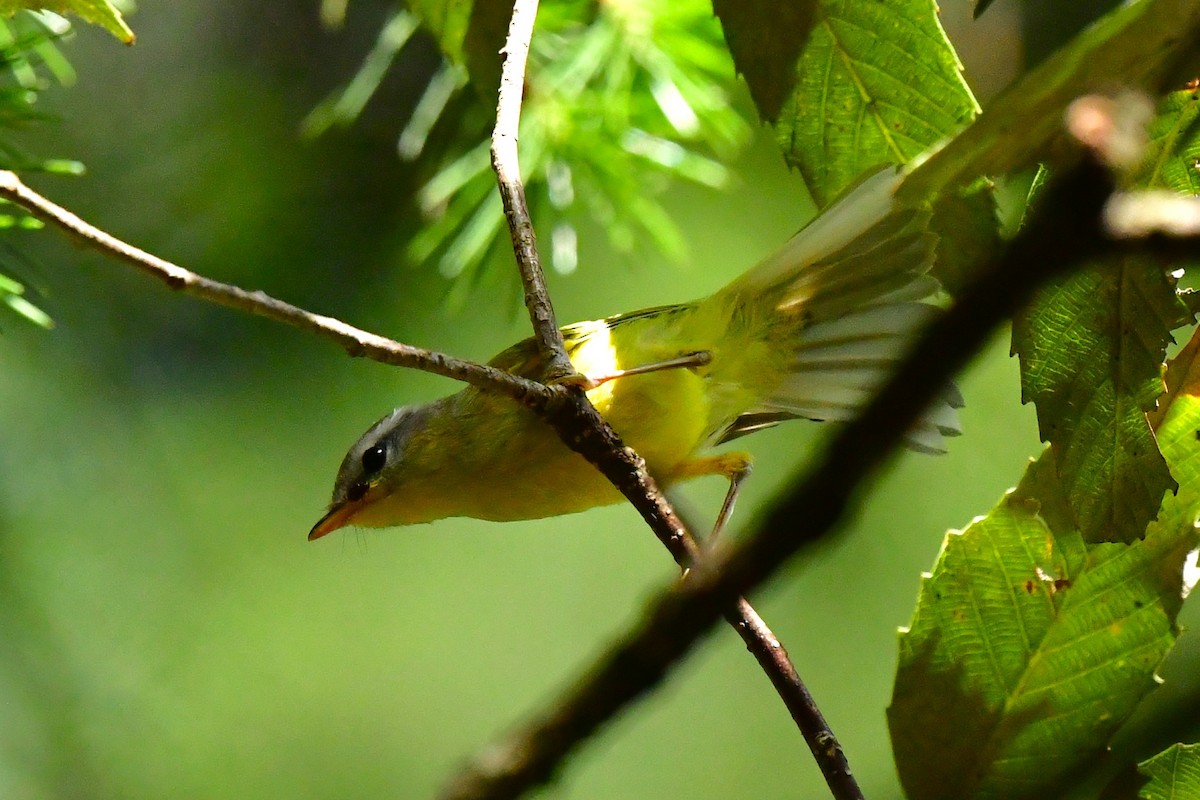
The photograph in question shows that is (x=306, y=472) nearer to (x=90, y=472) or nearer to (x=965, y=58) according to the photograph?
(x=90, y=472)

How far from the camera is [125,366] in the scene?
3791mm

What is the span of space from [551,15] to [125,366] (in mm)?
2245

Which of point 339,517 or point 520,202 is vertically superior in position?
point 520,202

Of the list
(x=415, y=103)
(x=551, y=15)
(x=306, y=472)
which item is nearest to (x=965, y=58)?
(x=551, y=15)

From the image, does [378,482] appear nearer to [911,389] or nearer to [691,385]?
[691,385]

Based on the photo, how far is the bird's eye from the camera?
6.82 feet

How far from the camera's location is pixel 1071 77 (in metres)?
0.75

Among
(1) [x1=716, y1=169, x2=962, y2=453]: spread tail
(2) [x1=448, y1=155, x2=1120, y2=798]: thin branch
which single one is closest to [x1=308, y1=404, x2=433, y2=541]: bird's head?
(1) [x1=716, y1=169, x2=962, y2=453]: spread tail

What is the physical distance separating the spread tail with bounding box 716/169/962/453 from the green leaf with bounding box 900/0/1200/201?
3.00ft

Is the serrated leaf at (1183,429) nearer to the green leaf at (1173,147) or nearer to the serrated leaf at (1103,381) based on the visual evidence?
the serrated leaf at (1103,381)

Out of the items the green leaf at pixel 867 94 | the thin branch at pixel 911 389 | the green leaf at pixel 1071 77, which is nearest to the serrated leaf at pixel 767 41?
the green leaf at pixel 867 94

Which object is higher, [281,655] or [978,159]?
[978,159]

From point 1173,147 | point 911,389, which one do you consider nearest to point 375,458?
point 1173,147

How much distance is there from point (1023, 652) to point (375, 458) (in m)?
1.18
